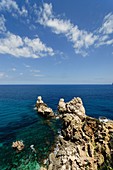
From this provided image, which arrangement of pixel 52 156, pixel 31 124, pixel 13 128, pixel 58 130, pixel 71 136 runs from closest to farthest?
pixel 52 156
pixel 71 136
pixel 58 130
pixel 13 128
pixel 31 124

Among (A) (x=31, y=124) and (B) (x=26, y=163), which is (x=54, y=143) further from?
(A) (x=31, y=124)

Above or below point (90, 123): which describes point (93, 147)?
below

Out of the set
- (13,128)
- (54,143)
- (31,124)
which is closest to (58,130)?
(54,143)

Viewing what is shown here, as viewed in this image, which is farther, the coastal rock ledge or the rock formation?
the rock formation

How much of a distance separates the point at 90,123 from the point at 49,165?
12546mm

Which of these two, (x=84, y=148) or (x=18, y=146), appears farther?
(x=18, y=146)

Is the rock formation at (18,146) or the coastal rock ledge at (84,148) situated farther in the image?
the rock formation at (18,146)

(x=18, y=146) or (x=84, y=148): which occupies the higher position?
(x=84, y=148)

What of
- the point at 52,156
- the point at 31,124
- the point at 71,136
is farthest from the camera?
the point at 31,124

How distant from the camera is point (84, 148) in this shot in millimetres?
27969

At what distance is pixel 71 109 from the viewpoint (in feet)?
164

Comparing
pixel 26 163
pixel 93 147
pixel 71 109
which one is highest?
pixel 71 109

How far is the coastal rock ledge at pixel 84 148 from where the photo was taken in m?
25.1

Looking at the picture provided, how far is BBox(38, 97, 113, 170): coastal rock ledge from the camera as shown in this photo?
25.1 m
